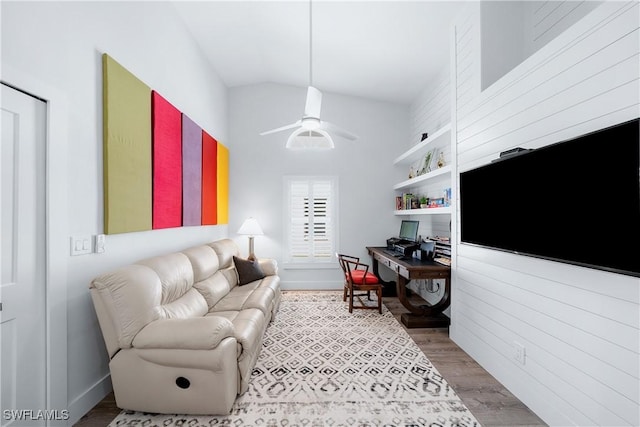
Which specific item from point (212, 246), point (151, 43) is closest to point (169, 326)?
point (212, 246)

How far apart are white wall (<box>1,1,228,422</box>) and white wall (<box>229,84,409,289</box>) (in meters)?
2.43

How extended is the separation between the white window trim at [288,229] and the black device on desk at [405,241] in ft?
3.30

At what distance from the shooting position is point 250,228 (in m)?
4.63

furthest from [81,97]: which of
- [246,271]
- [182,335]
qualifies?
[246,271]

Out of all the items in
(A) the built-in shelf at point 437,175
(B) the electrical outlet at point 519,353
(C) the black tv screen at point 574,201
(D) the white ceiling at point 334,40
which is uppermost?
(D) the white ceiling at point 334,40

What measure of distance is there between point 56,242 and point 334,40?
3.40 m

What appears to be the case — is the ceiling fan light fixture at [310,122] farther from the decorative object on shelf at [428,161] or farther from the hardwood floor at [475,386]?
the hardwood floor at [475,386]

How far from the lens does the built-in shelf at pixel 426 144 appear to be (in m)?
3.28

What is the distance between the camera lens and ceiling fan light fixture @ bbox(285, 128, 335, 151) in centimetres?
507

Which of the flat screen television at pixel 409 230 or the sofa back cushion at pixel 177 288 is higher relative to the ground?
the flat screen television at pixel 409 230

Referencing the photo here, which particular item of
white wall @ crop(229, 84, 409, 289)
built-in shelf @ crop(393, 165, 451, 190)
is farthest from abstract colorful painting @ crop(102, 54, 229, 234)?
built-in shelf @ crop(393, 165, 451, 190)

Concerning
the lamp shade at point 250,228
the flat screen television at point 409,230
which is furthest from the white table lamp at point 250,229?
the flat screen television at point 409,230

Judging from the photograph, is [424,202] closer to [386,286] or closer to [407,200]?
[407,200]

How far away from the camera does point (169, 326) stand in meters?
1.81
